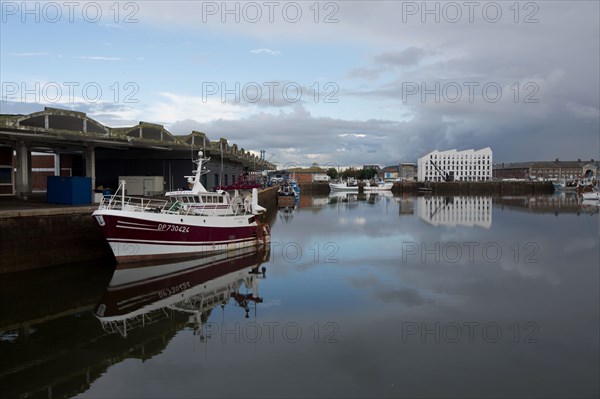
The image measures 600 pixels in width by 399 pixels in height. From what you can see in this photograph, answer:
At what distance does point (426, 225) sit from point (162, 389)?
37763 millimetres

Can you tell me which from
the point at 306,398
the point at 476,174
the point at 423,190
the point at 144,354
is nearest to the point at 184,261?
the point at 144,354

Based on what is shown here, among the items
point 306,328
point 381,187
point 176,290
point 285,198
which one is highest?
point 381,187

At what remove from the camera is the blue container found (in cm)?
2606

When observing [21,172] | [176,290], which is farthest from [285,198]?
[176,290]

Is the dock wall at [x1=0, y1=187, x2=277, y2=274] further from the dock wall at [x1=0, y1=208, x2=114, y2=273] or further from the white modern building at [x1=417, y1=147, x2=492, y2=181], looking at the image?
the white modern building at [x1=417, y1=147, x2=492, y2=181]

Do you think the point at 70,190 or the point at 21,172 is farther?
the point at 21,172

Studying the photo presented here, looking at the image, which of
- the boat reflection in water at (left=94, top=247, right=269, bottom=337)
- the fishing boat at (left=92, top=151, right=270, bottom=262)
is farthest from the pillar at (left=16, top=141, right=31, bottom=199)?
the boat reflection in water at (left=94, top=247, right=269, bottom=337)

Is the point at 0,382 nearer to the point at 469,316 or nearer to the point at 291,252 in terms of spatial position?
the point at 469,316

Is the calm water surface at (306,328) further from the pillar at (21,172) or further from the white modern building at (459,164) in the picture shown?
the white modern building at (459,164)

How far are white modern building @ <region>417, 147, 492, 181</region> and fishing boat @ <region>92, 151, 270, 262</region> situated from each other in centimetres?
16127

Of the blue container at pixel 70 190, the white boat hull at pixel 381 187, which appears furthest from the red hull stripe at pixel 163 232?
Answer: the white boat hull at pixel 381 187

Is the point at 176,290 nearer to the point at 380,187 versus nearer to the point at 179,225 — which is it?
the point at 179,225

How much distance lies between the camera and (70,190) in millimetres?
26078

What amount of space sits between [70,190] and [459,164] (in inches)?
6993
